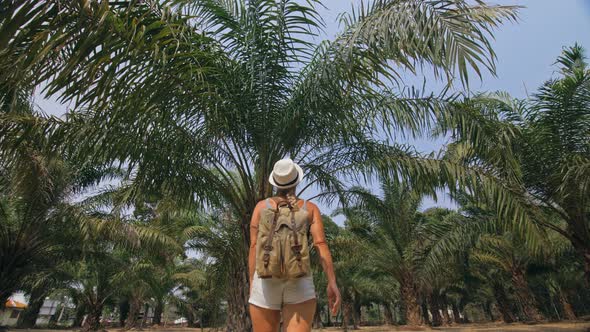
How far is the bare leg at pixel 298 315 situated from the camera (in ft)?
7.71

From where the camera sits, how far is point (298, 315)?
2383 millimetres

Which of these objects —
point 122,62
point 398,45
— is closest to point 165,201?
point 122,62

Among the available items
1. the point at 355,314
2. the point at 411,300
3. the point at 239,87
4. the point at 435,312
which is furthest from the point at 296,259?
the point at 355,314

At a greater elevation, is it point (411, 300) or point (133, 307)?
point (133, 307)

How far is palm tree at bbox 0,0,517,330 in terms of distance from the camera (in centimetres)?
350

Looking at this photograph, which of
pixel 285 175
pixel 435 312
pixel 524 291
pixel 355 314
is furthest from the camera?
pixel 355 314

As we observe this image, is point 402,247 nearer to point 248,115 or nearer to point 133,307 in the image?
point 248,115

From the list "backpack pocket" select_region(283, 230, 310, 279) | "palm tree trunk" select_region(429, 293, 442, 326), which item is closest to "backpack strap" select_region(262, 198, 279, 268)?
"backpack pocket" select_region(283, 230, 310, 279)

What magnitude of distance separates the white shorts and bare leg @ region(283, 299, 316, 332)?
30 mm

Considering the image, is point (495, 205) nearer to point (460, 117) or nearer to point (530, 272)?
point (460, 117)

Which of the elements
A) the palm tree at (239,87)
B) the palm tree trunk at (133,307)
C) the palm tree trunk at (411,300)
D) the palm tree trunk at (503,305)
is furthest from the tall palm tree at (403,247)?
the palm tree trunk at (133,307)

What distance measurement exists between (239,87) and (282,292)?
3991 mm

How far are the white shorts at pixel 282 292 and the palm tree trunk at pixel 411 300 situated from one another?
16.7m

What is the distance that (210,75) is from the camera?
5102 mm
